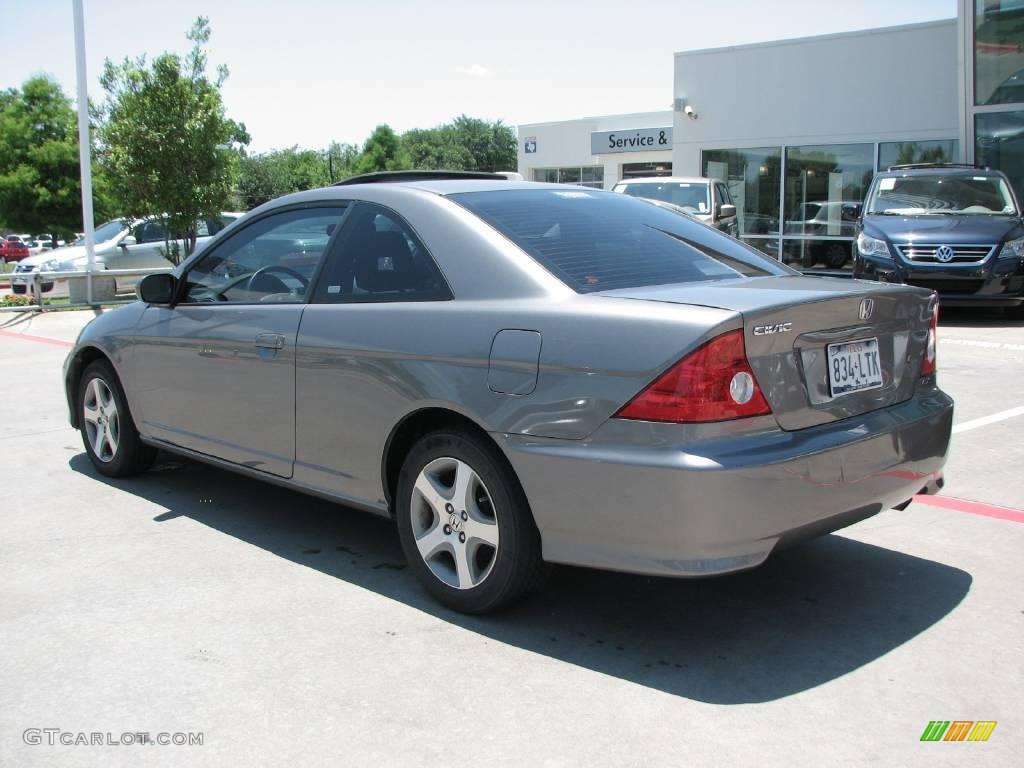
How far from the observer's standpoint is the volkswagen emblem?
356 centimetres

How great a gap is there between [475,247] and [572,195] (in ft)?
2.75

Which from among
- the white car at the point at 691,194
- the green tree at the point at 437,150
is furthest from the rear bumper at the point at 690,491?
the green tree at the point at 437,150

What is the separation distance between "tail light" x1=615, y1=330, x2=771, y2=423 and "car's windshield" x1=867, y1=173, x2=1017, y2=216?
37.5 feet

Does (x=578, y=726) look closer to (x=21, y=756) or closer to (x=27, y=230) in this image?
(x=21, y=756)

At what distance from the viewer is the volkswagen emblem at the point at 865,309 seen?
3.56 metres

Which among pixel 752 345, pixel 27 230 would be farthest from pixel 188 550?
pixel 27 230

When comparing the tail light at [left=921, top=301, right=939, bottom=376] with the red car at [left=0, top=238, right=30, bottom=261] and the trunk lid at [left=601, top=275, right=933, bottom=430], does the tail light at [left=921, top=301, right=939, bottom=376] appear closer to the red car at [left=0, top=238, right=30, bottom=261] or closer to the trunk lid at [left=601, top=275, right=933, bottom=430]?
the trunk lid at [left=601, top=275, right=933, bottom=430]

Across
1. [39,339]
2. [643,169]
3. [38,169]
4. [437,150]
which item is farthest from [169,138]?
[437,150]

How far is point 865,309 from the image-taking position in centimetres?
358

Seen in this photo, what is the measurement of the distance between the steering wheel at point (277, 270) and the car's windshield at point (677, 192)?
1152cm

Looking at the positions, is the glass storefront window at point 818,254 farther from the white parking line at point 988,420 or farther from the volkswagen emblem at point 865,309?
the volkswagen emblem at point 865,309

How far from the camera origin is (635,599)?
13.0 feet

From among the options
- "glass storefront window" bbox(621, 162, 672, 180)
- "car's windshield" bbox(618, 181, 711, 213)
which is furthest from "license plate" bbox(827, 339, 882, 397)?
"glass storefront window" bbox(621, 162, 672, 180)

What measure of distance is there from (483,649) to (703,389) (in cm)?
119
